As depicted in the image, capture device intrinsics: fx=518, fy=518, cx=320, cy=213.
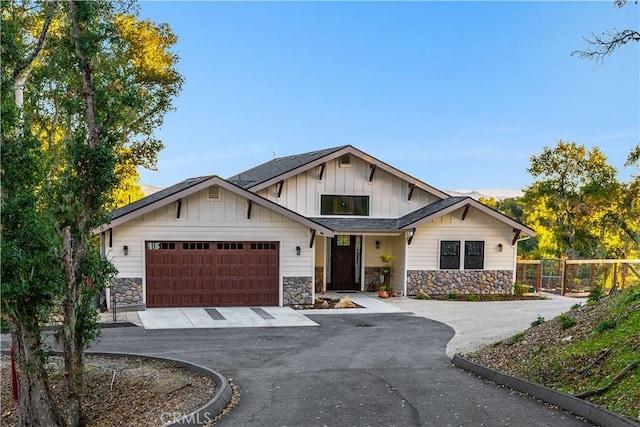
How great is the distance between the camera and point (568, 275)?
23.2 metres

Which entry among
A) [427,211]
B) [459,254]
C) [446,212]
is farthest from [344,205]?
[459,254]

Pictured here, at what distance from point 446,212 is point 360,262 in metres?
4.27

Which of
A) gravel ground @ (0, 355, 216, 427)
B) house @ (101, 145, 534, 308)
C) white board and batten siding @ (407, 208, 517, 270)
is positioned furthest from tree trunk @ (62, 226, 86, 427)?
white board and batten siding @ (407, 208, 517, 270)

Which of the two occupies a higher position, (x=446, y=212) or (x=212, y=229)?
(x=446, y=212)

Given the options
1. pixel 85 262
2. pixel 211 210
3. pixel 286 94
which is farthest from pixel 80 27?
pixel 286 94

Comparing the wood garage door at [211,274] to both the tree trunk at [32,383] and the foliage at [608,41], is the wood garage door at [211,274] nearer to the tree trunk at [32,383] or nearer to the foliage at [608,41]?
the tree trunk at [32,383]

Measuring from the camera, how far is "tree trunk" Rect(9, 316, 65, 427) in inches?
286

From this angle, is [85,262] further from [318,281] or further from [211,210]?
[318,281]

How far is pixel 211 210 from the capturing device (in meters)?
17.1

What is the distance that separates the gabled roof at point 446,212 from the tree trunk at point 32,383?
14760 mm

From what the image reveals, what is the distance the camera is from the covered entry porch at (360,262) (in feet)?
71.8

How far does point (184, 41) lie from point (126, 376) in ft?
66.1
